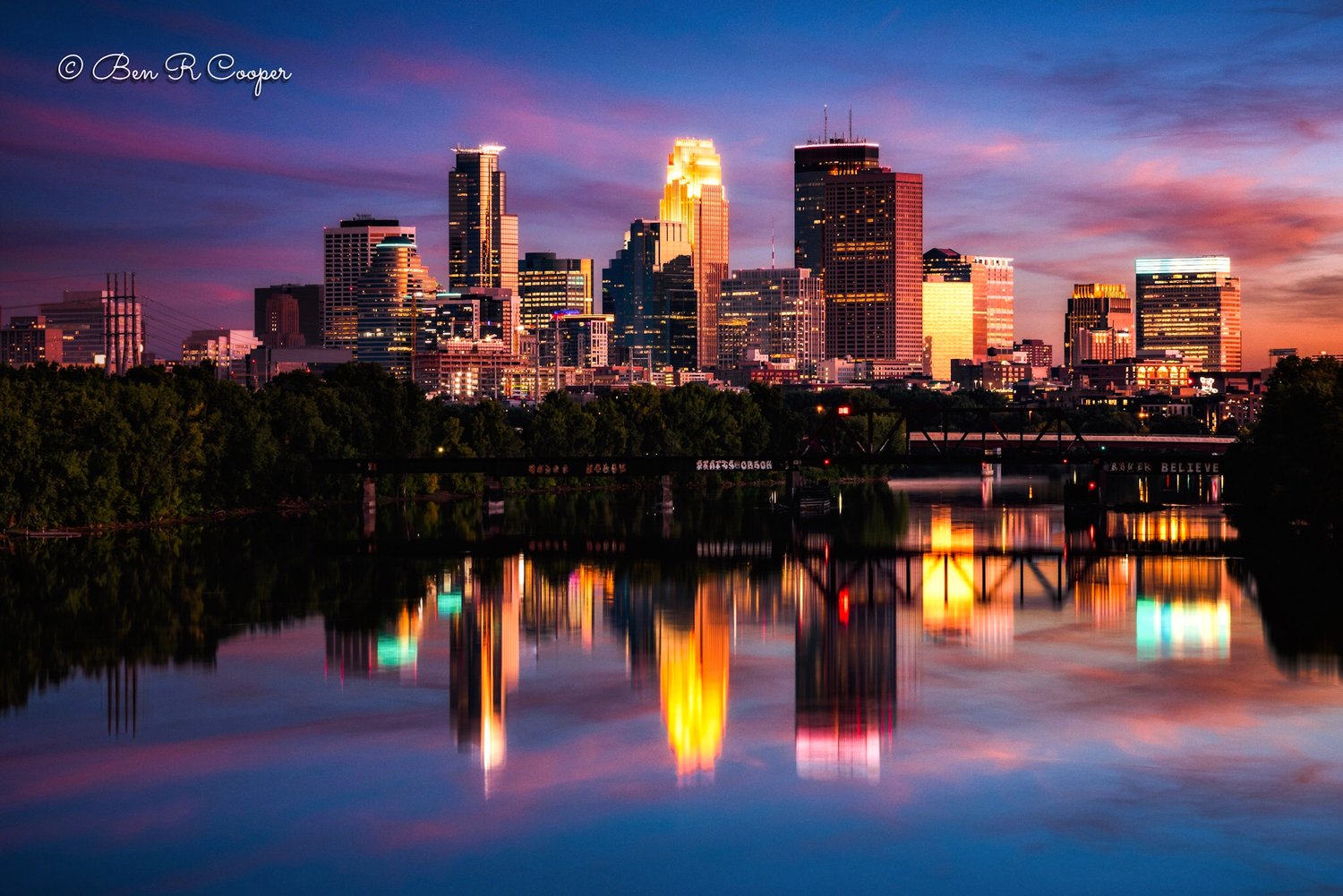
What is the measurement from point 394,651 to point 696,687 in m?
15.2

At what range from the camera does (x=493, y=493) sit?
5792 inches

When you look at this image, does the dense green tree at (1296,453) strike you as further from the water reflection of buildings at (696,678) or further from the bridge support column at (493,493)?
the bridge support column at (493,493)

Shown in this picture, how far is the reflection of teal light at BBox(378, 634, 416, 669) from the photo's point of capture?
7012 cm

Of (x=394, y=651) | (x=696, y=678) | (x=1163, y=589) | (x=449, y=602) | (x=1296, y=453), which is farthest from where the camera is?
(x=1296, y=453)

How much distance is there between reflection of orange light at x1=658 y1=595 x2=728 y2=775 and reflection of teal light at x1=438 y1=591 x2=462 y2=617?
11012 mm

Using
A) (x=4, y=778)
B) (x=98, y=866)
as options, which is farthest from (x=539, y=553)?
(x=98, y=866)

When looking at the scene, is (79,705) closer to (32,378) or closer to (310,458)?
(32,378)

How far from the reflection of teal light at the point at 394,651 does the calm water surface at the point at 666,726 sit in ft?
1.15

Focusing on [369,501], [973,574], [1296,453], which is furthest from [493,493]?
[1296,453]

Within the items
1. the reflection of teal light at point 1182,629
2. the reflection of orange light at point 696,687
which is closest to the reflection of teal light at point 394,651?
the reflection of orange light at point 696,687

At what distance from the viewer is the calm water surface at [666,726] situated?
43.9 m

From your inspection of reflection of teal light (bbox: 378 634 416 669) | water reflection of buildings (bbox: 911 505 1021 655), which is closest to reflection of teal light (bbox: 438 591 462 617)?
reflection of teal light (bbox: 378 634 416 669)

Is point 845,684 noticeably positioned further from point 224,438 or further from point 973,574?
point 224,438

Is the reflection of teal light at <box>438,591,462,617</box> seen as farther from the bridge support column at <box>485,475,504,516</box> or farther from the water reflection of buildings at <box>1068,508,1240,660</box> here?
the bridge support column at <box>485,475,504,516</box>
